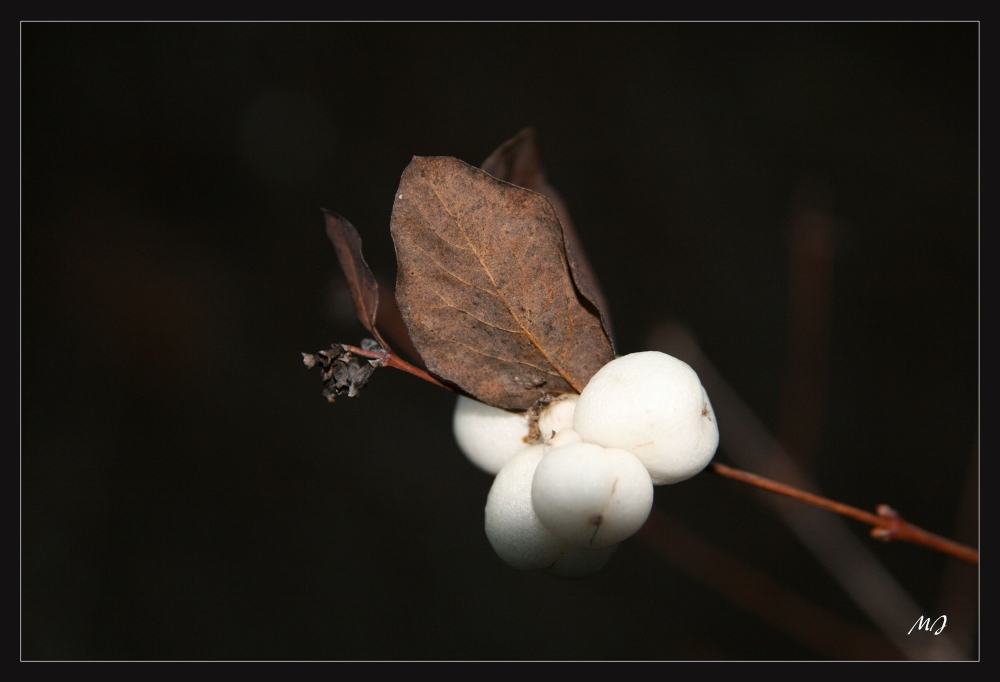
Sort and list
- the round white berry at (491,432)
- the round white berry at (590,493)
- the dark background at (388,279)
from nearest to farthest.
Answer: the round white berry at (590,493) → the round white berry at (491,432) → the dark background at (388,279)

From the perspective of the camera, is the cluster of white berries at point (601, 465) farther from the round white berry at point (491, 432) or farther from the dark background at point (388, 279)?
the dark background at point (388, 279)

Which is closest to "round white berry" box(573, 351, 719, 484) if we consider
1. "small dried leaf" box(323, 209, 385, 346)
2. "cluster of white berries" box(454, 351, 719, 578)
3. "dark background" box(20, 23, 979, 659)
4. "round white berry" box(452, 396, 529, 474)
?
"cluster of white berries" box(454, 351, 719, 578)

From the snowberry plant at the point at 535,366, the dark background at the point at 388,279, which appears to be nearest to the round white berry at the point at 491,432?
the snowberry plant at the point at 535,366

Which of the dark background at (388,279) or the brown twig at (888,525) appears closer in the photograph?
the brown twig at (888,525)

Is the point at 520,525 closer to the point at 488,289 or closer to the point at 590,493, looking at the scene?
the point at 590,493

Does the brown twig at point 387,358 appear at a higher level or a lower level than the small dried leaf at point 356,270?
lower

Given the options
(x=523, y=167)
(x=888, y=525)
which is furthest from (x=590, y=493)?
(x=523, y=167)
